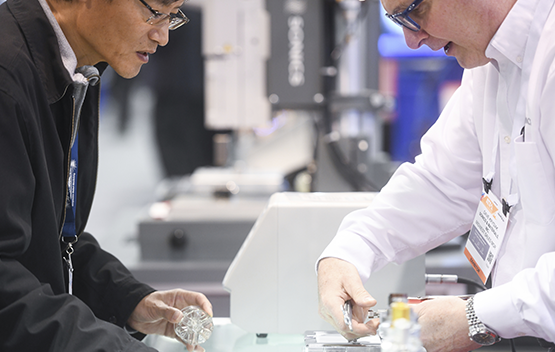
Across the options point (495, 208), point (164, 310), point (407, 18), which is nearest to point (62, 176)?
point (164, 310)

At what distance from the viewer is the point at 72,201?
112 centimetres

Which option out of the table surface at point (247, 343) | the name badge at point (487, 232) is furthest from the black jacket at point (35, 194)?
the name badge at point (487, 232)

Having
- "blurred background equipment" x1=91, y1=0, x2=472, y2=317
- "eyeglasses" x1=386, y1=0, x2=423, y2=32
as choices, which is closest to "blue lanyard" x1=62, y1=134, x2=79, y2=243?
"eyeglasses" x1=386, y1=0, x2=423, y2=32

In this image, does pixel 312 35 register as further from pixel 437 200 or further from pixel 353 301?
pixel 353 301

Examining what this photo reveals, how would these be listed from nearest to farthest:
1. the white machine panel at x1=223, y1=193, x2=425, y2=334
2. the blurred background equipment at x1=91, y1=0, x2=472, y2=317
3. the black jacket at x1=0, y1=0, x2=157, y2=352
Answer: the black jacket at x1=0, y1=0, x2=157, y2=352 < the white machine panel at x1=223, y1=193, x2=425, y2=334 < the blurred background equipment at x1=91, y1=0, x2=472, y2=317

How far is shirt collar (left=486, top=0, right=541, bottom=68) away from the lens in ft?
3.28

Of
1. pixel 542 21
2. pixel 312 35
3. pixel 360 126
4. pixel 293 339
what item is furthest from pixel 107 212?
pixel 542 21

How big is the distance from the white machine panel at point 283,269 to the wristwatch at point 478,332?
1.17 ft

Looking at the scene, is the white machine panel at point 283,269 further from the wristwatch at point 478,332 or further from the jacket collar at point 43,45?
the jacket collar at point 43,45

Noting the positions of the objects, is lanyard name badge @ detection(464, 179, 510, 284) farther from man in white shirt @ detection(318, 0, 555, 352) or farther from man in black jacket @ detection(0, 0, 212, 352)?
man in black jacket @ detection(0, 0, 212, 352)

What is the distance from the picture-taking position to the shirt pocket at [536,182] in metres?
0.99

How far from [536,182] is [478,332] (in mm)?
290

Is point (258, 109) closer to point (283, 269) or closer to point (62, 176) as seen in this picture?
point (283, 269)

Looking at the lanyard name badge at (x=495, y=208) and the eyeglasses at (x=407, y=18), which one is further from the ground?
the eyeglasses at (x=407, y=18)
